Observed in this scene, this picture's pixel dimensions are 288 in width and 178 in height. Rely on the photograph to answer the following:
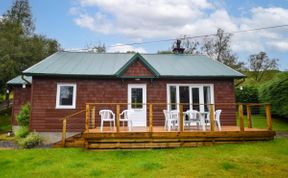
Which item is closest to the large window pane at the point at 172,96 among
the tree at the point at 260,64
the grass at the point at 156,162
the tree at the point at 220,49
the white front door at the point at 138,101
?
the white front door at the point at 138,101

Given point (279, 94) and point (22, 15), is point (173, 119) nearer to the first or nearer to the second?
point (279, 94)

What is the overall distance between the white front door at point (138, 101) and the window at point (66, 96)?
282cm

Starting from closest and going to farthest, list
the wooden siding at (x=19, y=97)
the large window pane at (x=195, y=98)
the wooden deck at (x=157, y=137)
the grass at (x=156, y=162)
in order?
the grass at (x=156, y=162)
the wooden deck at (x=157, y=137)
the large window pane at (x=195, y=98)
the wooden siding at (x=19, y=97)

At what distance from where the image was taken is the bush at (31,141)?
29.6 feet

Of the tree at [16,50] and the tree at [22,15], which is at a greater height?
the tree at [22,15]

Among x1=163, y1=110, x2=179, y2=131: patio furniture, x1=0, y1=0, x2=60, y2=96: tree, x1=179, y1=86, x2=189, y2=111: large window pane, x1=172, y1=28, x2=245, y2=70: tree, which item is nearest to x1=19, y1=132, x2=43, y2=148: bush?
x1=163, y1=110, x2=179, y2=131: patio furniture

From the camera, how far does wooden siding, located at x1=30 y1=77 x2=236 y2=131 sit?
10.2 meters

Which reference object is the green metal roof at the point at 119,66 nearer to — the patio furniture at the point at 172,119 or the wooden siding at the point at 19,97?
the patio furniture at the point at 172,119

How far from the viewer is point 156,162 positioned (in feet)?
20.1

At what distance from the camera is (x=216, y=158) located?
6430 millimetres

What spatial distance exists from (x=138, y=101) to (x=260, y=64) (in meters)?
28.1

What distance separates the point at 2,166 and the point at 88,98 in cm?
489

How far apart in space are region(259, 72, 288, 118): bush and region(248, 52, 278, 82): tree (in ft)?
59.5

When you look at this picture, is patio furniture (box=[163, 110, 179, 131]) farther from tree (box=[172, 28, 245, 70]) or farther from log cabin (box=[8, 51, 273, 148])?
tree (box=[172, 28, 245, 70])
